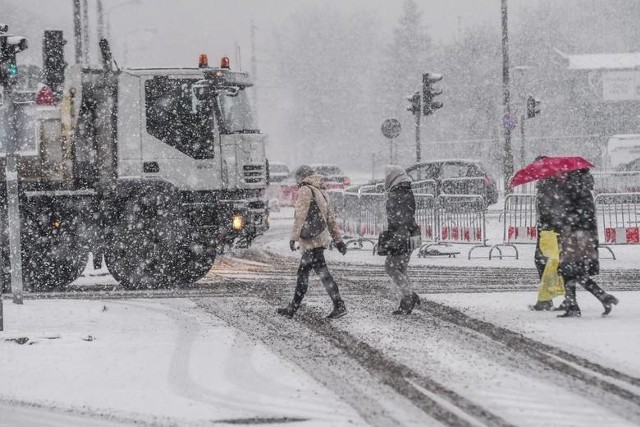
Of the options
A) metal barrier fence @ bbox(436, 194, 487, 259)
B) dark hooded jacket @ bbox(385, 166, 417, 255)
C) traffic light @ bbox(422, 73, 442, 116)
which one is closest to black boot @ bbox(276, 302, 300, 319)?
dark hooded jacket @ bbox(385, 166, 417, 255)

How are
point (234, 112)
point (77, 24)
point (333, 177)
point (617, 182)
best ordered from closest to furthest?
point (234, 112)
point (77, 24)
point (617, 182)
point (333, 177)

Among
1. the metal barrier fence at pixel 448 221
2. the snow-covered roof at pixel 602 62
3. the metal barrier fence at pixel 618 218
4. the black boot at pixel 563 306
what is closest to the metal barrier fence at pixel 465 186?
the metal barrier fence at pixel 448 221

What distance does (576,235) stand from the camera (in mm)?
10617

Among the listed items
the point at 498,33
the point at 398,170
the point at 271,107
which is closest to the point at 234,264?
the point at 398,170

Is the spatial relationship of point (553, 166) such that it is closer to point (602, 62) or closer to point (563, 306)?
point (563, 306)

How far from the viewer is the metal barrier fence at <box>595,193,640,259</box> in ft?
58.3

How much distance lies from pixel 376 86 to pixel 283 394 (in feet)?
262

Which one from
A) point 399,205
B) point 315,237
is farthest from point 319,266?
point 399,205

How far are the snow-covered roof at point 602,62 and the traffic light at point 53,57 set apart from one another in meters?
52.4

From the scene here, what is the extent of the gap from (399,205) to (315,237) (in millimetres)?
1010

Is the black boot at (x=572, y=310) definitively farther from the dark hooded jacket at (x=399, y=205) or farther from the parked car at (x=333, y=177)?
the parked car at (x=333, y=177)

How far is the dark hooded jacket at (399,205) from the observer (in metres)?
11.1

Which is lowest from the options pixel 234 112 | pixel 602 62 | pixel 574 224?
pixel 574 224

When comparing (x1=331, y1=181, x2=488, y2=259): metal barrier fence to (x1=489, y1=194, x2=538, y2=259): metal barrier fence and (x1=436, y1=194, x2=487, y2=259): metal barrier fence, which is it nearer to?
(x1=436, y1=194, x2=487, y2=259): metal barrier fence
